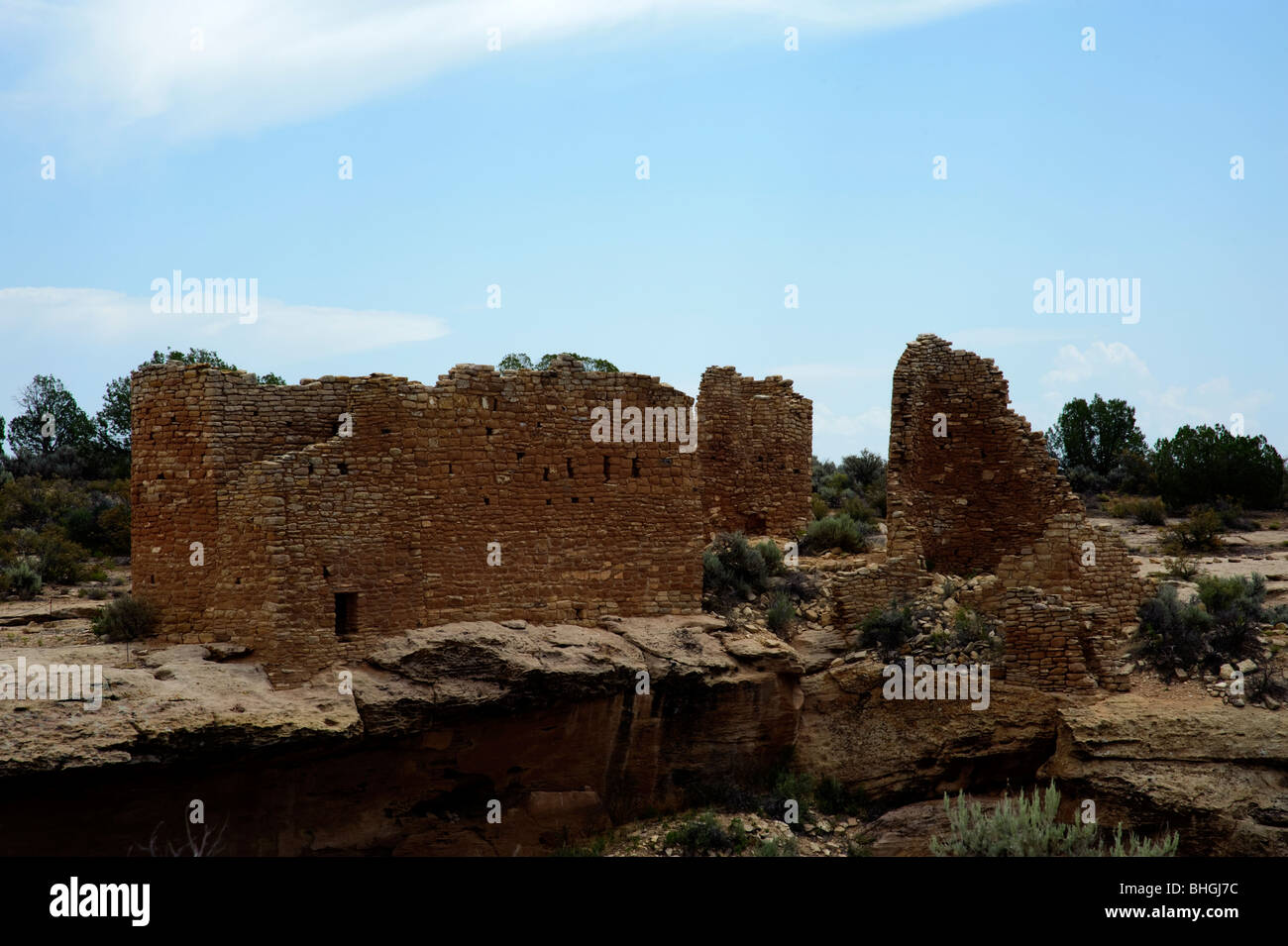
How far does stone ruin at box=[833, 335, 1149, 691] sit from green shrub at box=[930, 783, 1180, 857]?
2.83m

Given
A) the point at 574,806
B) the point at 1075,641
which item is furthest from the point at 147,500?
the point at 1075,641

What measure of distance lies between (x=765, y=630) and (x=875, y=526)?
7.18 metres

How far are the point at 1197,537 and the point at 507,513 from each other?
14.6 metres

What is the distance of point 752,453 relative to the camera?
2020 cm

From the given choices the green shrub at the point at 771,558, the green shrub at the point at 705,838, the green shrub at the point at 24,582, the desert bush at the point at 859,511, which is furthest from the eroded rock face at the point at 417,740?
the desert bush at the point at 859,511

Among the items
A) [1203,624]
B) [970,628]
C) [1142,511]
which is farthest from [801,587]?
[1142,511]

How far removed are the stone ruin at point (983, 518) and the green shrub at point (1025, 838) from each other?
2831 millimetres

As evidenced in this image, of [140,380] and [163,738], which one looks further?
[140,380]

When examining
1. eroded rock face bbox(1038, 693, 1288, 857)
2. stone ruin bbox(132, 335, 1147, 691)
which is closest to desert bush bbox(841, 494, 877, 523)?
stone ruin bbox(132, 335, 1147, 691)

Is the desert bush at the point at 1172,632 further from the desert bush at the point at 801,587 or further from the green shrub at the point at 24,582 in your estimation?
the green shrub at the point at 24,582

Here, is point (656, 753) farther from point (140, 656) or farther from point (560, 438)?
point (140, 656)

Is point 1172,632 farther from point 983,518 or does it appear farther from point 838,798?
point 838,798

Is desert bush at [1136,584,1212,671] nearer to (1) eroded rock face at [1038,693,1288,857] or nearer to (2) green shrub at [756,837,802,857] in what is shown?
(1) eroded rock face at [1038,693,1288,857]

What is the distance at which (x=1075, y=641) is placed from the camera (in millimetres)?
16484
